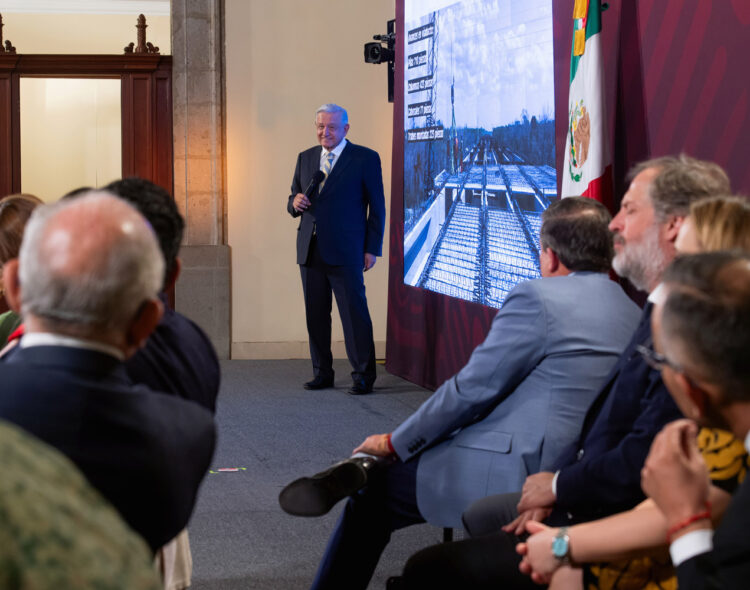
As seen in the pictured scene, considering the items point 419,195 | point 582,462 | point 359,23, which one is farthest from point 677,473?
point 359,23

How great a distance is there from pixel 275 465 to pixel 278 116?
4.07m

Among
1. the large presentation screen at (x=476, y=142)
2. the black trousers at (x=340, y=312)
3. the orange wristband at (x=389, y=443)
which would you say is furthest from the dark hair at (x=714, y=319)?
the black trousers at (x=340, y=312)

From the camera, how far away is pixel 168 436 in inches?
51.7

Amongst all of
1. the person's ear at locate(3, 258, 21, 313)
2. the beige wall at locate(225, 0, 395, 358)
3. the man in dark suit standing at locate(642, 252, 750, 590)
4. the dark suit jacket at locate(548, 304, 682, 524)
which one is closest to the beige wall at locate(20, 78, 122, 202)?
the beige wall at locate(225, 0, 395, 358)

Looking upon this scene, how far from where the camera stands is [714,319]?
1.34 meters

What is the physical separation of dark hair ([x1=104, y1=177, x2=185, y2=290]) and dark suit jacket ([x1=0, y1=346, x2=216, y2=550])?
0.60 meters

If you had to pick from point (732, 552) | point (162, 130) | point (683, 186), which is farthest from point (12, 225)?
point (162, 130)

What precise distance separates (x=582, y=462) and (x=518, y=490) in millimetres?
437

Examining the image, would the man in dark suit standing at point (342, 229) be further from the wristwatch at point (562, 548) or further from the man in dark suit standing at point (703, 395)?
the man in dark suit standing at point (703, 395)

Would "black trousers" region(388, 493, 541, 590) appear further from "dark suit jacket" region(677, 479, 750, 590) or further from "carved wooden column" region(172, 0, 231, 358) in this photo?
"carved wooden column" region(172, 0, 231, 358)

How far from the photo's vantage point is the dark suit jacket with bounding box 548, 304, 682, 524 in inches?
78.5

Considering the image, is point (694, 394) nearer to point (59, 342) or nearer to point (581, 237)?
point (59, 342)

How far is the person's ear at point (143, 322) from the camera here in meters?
1.31

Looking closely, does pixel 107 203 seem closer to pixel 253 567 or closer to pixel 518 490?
pixel 518 490
